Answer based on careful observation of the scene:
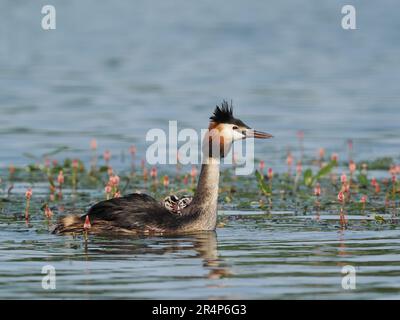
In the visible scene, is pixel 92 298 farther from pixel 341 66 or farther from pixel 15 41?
pixel 15 41

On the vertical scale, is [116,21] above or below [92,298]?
above

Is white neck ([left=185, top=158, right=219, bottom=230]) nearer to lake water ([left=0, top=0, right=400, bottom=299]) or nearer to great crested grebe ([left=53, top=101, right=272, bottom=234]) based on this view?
great crested grebe ([left=53, top=101, right=272, bottom=234])

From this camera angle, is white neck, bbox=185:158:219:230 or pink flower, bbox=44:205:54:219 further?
pink flower, bbox=44:205:54:219

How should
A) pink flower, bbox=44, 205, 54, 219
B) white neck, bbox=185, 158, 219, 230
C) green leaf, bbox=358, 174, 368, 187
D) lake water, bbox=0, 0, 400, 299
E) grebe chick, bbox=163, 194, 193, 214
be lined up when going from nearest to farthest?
lake water, bbox=0, 0, 400, 299
white neck, bbox=185, 158, 219, 230
pink flower, bbox=44, 205, 54, 219
grebe chick, bbox=163, 194, 193, 214
green leaf, bbox=358, 174, 368, 187

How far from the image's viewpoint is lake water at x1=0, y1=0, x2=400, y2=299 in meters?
14.2

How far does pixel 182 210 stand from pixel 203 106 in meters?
14.7

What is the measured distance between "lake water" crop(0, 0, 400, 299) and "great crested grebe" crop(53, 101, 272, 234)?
0.38m

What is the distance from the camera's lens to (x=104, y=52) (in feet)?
149

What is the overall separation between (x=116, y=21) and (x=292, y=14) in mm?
8202

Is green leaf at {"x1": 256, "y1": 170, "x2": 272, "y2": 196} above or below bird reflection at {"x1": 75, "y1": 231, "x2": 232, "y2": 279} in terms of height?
above

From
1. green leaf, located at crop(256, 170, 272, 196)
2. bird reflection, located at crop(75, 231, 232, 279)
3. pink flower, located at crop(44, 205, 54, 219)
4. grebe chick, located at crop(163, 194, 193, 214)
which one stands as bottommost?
bird reflection, located at crop(75, 231, 232, 279)

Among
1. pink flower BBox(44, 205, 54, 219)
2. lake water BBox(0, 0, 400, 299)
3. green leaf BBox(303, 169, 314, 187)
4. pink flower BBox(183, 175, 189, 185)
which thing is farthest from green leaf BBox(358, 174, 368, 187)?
pink flower BBox(44, 205, 54, 219)

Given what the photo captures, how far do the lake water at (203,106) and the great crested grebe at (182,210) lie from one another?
0.38 metres

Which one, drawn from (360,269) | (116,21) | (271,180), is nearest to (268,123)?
(271,180)
